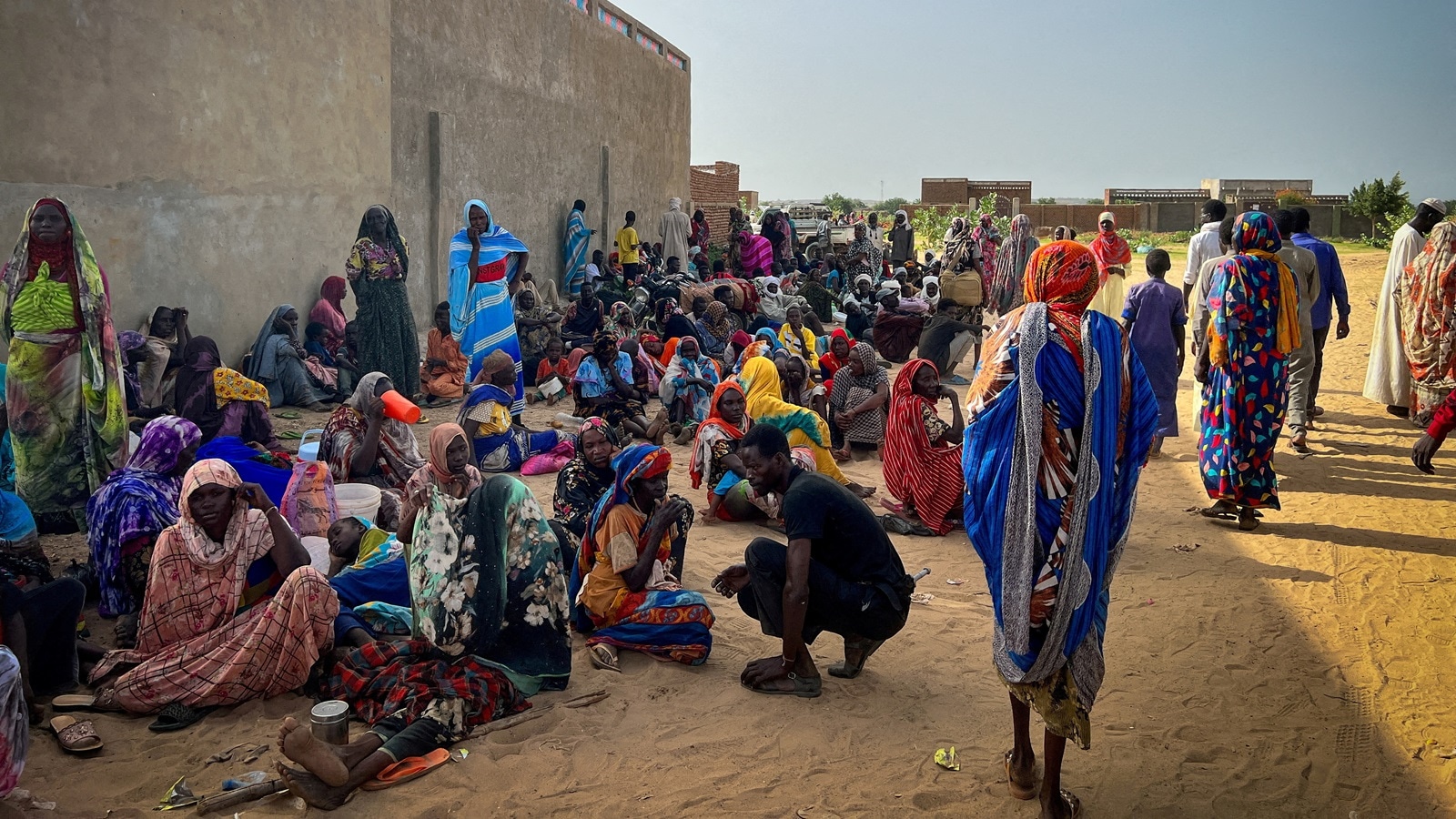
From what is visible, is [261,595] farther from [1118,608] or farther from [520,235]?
[520,235]

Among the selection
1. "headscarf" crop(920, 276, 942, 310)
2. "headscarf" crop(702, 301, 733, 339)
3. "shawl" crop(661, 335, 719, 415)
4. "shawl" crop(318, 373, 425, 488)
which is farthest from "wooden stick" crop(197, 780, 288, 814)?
"headscarf" crop(920, 276, 942, 310)

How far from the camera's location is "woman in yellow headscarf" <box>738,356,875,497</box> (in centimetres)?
734

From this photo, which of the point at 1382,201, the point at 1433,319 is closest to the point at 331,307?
the point at 1433,319

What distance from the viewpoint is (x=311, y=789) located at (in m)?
3.45

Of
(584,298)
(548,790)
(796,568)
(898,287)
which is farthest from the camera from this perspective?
(898,287)

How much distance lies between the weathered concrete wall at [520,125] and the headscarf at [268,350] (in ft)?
9.59

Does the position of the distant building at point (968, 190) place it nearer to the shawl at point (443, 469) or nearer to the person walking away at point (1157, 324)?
the person walking away at point (1157, 324)

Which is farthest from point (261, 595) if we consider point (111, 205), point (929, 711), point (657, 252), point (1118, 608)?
point (657, 252)

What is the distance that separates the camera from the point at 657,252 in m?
19.9

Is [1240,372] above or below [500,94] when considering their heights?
below

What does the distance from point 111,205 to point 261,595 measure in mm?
5632

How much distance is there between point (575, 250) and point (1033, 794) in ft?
48.5

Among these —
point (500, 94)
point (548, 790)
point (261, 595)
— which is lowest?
point (548, 790)

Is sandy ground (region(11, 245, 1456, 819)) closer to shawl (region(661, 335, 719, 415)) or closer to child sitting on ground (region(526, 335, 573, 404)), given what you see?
shawl (region(661, 335, 719, 415))
